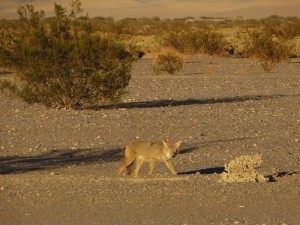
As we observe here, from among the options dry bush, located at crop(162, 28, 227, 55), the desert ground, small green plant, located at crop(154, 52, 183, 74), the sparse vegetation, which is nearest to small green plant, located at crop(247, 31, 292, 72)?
small green plant, located at crop(154, 52, 183, 74)

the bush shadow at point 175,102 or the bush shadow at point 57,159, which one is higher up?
the bush shadow at point 57,159

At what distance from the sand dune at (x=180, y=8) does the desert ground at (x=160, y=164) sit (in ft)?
377

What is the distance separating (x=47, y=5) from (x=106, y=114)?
127m

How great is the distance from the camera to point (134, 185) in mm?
11297

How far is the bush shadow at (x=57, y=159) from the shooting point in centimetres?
1358

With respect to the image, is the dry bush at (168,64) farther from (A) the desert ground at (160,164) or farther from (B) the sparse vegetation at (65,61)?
(B) the sparse vegetation at (65,61)

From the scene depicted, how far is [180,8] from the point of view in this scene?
158m

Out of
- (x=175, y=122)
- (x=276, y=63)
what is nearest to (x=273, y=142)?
(x=175, y=122)

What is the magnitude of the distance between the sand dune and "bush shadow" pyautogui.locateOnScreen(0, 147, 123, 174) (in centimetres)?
12251

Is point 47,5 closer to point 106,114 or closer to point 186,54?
point 186,54

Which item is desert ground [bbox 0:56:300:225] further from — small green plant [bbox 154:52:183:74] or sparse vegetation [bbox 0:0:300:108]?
small green plant [bbox 154:52:183:74]

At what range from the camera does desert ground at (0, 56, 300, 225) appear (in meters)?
9.91

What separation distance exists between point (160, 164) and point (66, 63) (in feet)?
30.4

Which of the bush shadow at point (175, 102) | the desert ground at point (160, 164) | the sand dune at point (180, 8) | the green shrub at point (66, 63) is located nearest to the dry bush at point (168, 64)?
the desert ground at point (160, 164)
